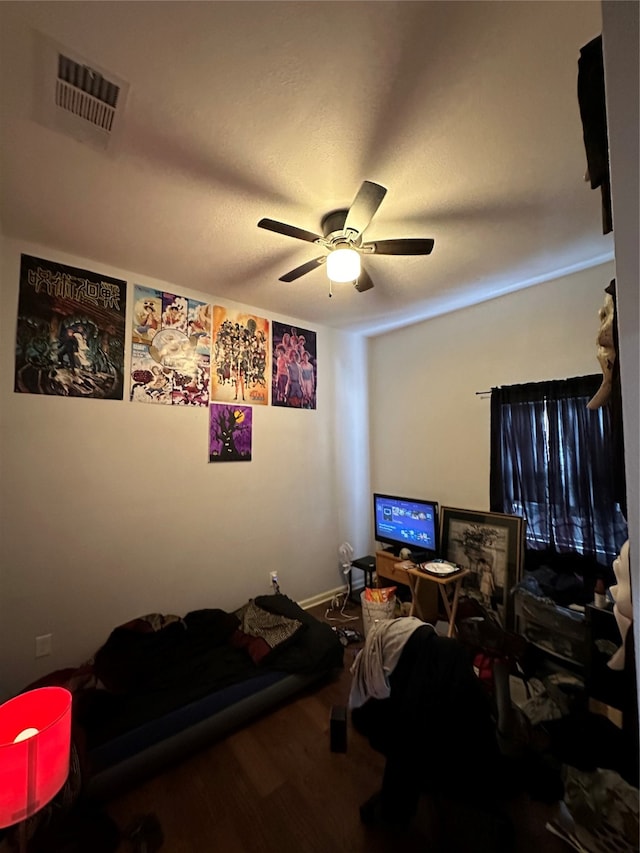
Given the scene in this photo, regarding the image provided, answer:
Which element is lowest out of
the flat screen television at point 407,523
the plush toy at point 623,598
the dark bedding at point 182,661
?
the dark bedding at point 182,661

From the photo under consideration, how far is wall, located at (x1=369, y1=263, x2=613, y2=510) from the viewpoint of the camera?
2.53 metres

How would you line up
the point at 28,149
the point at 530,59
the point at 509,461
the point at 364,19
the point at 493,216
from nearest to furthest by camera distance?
the point at 364,19 → the point at 530,59 → the point at 28,149 → the point at 493,216 → the point at 509,461

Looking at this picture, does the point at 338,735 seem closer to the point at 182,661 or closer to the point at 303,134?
the point at 182,661

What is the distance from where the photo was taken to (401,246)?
5.70 ft

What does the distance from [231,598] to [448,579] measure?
1826 mm

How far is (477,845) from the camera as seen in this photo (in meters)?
1.32

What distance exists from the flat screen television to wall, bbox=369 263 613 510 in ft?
1.31

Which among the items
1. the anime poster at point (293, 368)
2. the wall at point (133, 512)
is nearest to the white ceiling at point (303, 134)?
the wall at point (133, 512)

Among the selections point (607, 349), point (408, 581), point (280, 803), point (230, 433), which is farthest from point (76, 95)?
point (408, 581)

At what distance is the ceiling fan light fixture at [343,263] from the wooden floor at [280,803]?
2.47 meters

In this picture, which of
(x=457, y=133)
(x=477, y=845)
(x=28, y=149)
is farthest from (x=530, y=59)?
(x=477, y=845)

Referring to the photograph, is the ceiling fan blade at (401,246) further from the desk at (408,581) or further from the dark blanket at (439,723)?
the desk at (408,581)

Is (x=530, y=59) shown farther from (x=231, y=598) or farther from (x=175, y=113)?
(x=231, y=598)

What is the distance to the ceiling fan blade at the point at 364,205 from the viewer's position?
1.38m
